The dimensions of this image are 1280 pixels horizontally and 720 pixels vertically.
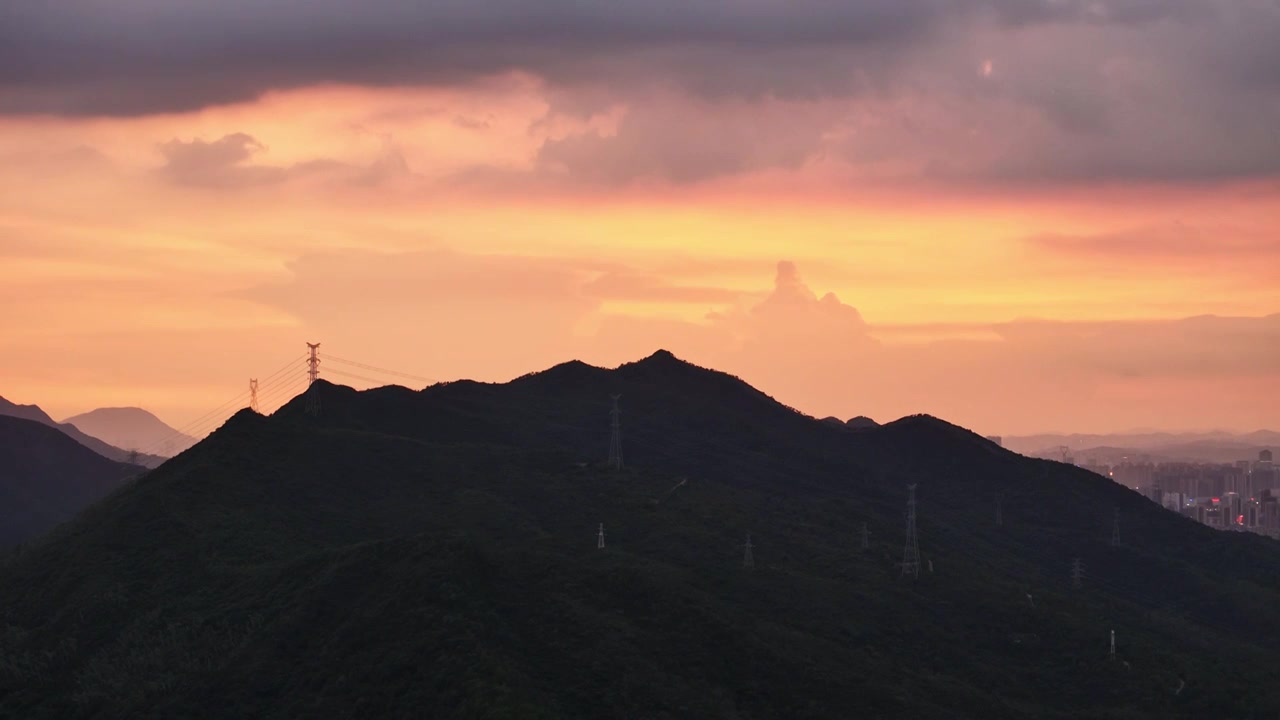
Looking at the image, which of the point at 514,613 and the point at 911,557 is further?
the point at 911,557

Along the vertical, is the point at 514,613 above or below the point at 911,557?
below

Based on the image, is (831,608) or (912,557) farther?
(912,557)

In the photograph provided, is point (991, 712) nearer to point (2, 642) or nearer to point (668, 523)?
point (668, 523)

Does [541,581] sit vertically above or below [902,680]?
above

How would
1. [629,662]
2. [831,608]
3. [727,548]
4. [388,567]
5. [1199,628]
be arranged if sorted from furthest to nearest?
1. [1199,628]
2. [727,548]
3. [831,608]
4. [388,567]
5. [629,662]

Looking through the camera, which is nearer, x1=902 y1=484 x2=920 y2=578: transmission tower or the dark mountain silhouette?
the dark mountain silhouette

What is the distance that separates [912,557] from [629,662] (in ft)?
211

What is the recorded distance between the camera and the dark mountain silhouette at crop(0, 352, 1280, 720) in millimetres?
123250

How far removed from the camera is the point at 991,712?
138 metres

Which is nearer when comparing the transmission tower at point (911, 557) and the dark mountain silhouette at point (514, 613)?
the dark mountain silhouette at point (514, 613)

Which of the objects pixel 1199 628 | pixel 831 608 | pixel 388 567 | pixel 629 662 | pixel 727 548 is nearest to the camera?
pixel 629 662

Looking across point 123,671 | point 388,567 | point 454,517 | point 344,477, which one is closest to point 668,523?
point 454,517

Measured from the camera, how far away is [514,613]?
435 ft

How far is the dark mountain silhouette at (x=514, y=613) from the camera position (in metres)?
123
